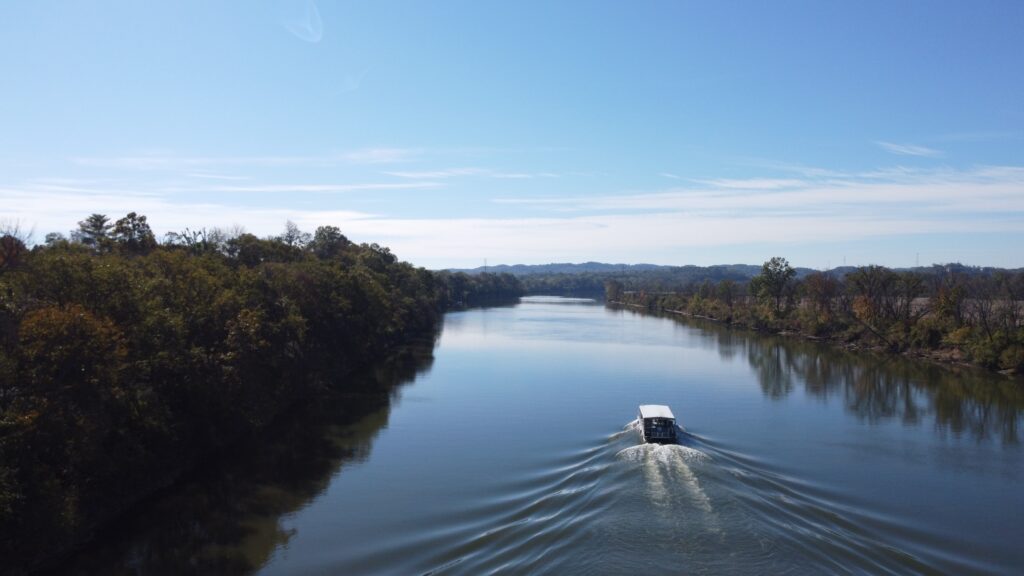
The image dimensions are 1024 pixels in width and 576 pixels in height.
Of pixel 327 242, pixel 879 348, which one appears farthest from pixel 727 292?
pixel 327 242

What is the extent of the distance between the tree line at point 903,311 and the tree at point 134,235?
202 feet

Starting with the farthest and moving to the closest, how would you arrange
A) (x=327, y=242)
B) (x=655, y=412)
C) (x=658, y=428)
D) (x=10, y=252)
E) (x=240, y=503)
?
(x=327, y=242) < (x=655, y=412) < (x=658, y=428) < (x=240, y=503) < (x=10, y=252)

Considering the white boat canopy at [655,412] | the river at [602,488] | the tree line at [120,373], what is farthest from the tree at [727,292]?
the white boat canopy at [655,412]

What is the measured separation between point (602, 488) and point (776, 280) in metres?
77.8

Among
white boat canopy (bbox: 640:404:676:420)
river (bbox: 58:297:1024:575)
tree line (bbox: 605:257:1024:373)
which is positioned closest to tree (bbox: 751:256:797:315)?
tree line (bbox: 605:257:1024:373)

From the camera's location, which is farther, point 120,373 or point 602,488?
point 602,488

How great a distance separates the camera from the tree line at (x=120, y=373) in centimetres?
1619

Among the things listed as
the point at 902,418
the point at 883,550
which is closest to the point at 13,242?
the point at 883,550

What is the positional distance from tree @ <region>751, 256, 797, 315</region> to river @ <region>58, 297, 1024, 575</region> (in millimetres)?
47322

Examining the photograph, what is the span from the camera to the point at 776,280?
90750 millimetres

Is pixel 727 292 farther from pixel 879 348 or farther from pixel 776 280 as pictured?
pixel 879 348

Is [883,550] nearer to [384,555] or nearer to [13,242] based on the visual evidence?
[384,555]

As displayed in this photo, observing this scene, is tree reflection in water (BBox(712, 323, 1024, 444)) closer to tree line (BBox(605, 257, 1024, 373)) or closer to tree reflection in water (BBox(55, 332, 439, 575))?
tree line (BBox(605, 257, 1024, 373))

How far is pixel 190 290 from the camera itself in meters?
28.8
